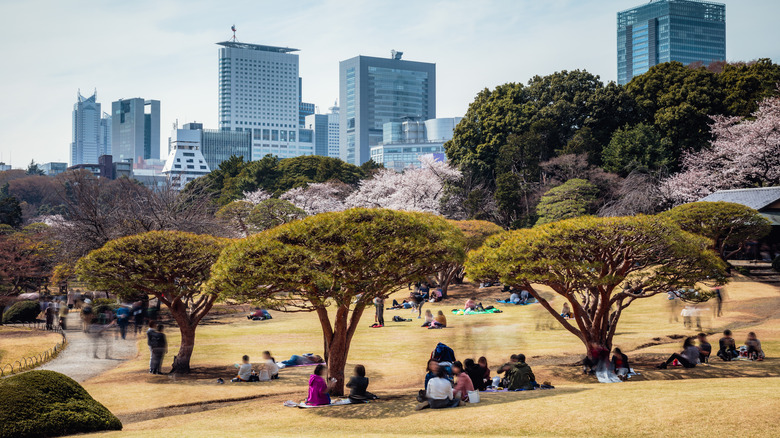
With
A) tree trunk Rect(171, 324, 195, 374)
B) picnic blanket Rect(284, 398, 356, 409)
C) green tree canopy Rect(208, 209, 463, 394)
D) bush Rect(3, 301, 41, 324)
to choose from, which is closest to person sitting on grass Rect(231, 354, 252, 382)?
tree trunk Rect(171, 324, 195, 374)

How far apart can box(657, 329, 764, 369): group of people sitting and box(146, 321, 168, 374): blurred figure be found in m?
15.2

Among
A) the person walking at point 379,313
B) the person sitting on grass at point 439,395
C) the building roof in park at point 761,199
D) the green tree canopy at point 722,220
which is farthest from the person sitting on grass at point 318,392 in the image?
the building roof in park at point 761,199

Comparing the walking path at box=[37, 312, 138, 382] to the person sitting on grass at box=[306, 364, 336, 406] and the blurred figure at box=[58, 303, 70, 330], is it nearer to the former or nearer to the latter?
the blurred figure at box=[58, 303, 70, 330]

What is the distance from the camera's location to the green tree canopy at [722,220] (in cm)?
3256

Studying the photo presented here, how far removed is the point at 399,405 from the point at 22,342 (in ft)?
65.2

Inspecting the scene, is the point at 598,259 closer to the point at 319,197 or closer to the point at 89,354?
the point at 89,354

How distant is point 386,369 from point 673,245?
9229 millimetres

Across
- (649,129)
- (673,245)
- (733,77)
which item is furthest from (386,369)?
(733,77)

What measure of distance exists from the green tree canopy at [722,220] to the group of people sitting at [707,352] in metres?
14.2

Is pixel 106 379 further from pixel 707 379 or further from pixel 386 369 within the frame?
pixel 707 379

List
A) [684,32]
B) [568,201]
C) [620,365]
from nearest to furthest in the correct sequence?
[620,365] < [568,201] < [684,32]

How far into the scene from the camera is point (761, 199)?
38.6 metres

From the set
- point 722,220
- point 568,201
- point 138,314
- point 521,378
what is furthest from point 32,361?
point 568,201

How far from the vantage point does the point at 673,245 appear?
57.2 ft
